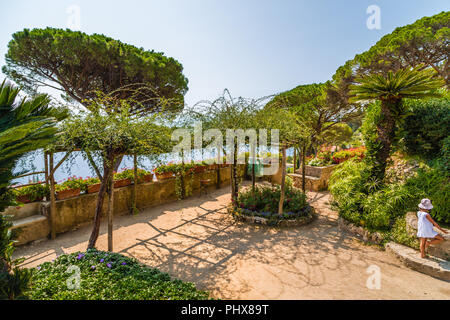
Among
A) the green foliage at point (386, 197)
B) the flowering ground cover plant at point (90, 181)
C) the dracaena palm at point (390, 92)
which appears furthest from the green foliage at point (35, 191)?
the dracaena palm at point (390, 92)

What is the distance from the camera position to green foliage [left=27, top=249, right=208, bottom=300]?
266 cm

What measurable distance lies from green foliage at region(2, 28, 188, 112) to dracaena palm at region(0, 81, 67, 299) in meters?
5.47

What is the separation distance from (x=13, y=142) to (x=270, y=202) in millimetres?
5866

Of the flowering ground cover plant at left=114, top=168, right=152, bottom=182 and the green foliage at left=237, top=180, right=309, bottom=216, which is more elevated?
the flowering ground cover plant at left=114, top=168, right=152, bottom=182

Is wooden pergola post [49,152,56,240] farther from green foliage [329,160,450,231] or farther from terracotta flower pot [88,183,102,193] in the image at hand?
green foliage [329,160,450,231]

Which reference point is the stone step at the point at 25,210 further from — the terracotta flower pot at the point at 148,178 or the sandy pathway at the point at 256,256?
the terracotta flower pot at the point at 148,178

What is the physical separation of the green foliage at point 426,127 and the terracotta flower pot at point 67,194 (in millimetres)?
8727

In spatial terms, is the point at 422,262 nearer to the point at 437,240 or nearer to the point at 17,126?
the point at 437,240

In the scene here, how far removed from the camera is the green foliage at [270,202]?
21.2ft

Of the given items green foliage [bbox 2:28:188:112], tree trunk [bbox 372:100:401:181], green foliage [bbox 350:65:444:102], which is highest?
green foliage [bbox 2:28:188:112]

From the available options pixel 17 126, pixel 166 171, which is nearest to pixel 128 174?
pixel 166 171

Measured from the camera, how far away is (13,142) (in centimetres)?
248

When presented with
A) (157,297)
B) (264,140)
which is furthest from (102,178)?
(264,140)

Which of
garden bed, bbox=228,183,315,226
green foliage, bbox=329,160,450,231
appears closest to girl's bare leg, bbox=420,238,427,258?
green foliage, bbox=329,160,450,231
